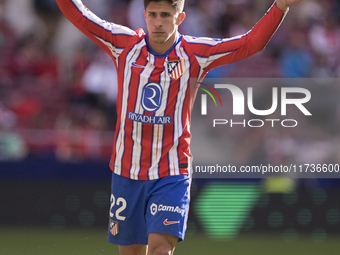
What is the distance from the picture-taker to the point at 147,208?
3.57 meters

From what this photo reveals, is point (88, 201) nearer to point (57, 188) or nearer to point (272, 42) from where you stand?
point (57, 188)

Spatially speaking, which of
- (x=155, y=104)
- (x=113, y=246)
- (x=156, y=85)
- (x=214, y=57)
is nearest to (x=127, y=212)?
(x=155, y=104)

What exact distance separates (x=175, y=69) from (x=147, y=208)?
952mm

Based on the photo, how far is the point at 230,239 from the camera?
6168 millimetres

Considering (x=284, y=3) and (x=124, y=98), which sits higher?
(x=284, y=3)

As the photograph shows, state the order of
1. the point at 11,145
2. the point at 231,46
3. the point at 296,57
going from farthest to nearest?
the point at 296,57
the point at 11,145
the point at 231,46

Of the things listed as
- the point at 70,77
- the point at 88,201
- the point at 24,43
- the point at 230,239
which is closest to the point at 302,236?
the point at 230,239

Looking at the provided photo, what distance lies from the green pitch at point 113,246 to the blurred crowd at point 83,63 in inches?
36.5

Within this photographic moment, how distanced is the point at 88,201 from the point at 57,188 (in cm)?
41


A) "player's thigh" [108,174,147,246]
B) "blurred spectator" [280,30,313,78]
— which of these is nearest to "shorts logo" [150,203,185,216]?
"player's thigh" [108,174,147,246]

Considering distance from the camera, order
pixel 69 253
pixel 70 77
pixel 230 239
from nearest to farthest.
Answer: pixel 69 253
pixel 230 239
pixel 70 77

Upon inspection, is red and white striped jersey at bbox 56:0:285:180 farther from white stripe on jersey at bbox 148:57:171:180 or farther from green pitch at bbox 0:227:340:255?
green pitch at bbox 0:227:340:255

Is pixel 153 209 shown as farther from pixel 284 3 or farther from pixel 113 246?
pixel 113 246

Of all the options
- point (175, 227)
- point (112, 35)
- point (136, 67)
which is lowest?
point (175, 227)
